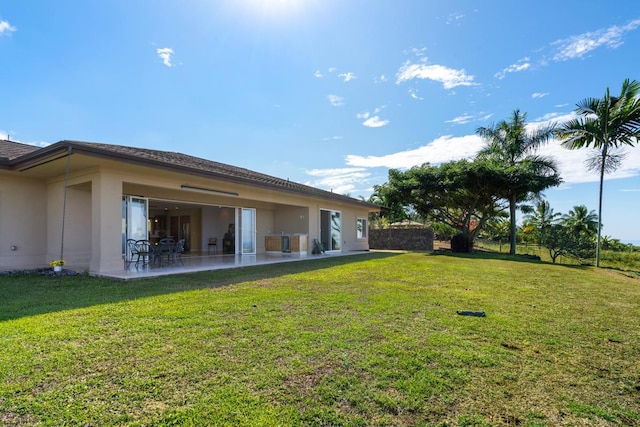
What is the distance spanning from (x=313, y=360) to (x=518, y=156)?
21639mm

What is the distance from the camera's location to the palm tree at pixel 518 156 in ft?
57.9

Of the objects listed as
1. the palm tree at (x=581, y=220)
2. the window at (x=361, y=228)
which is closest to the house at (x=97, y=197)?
the window at (x=361, y=228)

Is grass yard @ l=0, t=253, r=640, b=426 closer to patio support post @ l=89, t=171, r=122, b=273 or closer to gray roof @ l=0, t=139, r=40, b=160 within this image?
patio support post @ l=89, t=171, r=122, b=273

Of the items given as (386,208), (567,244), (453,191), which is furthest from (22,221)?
(567,244)

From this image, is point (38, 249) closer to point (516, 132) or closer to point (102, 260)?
point (102, 260)

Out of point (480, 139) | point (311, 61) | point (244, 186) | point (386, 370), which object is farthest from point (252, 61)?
point (480, 139)

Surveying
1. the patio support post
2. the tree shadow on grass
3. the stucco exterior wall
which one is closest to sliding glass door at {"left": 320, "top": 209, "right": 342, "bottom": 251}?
the tree shadow on grass

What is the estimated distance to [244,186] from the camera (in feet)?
39.8

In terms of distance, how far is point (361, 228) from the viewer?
2128 centimetres

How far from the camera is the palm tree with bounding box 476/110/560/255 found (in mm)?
17656

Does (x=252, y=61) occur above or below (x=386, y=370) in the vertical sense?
above

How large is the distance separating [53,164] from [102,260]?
2.88 metres

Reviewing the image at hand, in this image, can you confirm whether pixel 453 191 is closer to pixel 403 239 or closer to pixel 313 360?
pixel 403 239

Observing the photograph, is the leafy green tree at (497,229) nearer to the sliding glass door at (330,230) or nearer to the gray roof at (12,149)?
the sliding glass door at (330,230)
